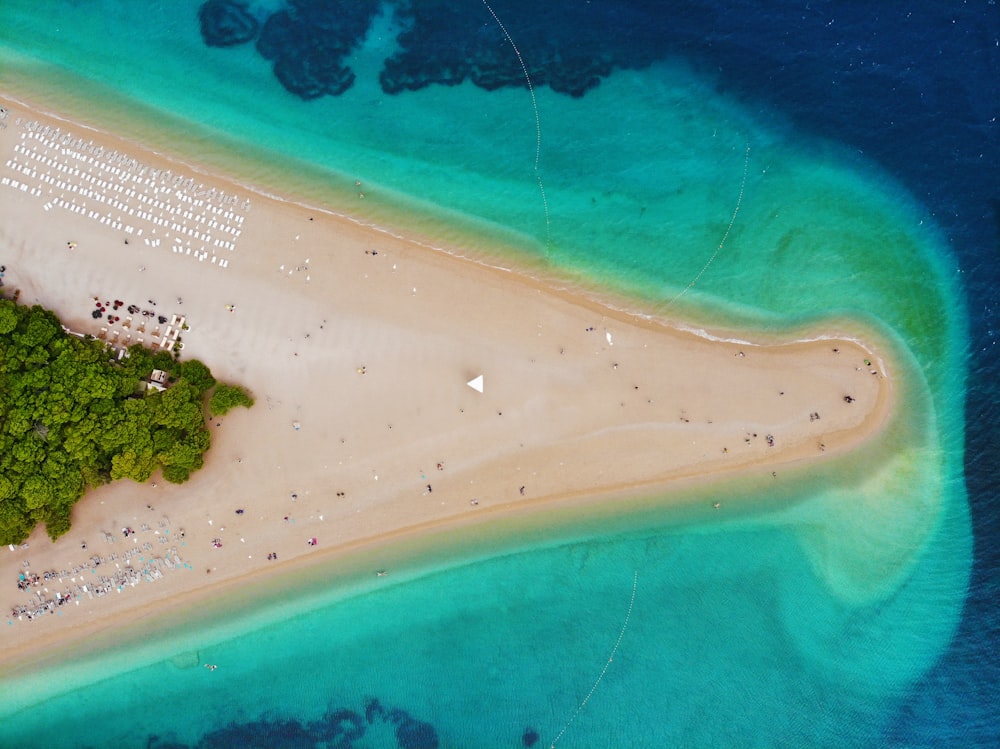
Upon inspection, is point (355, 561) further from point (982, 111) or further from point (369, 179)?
point (982, 111)

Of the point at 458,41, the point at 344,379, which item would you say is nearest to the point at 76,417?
the point at 344,379

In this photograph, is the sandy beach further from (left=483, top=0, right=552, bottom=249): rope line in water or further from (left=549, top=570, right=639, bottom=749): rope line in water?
(left=549, top=570, right=639, bottom=749): rope line in water

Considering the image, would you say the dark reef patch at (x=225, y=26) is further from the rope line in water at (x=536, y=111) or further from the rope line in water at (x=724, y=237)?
the rope line in water at (x=724, y=237)

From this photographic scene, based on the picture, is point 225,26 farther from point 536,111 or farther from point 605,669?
point 605,669

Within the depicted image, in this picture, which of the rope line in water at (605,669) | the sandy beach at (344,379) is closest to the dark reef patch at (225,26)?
the sandy beach at (344,379)

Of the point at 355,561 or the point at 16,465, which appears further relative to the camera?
the point at 355,561

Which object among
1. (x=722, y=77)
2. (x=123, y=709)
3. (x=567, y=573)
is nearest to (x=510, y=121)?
(x=722, y=77)
